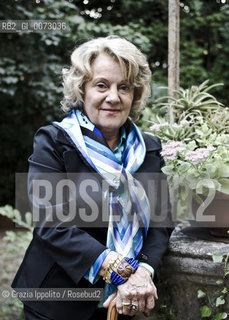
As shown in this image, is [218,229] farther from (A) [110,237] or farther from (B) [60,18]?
(B) [60,18]

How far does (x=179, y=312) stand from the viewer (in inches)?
77.1

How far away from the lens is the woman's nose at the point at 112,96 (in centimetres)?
171

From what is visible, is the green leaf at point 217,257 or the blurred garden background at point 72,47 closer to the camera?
the green leaf at point 217,257

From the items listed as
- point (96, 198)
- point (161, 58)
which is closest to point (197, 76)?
point (161, 58)

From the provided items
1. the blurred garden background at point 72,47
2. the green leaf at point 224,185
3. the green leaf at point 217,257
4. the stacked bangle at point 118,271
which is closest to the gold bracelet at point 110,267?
the stacked bangle at point 118,271

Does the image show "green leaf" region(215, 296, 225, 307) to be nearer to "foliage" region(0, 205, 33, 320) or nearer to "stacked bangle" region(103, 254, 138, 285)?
"stacked bangle" region(103, 254, 138, 285)

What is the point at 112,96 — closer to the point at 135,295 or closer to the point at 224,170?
the point at 224,170

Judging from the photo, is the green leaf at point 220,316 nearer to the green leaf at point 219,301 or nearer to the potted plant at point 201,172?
the green leaf at point 219,301

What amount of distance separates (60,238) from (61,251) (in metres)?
0.05

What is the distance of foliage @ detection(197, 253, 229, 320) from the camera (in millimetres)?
1782

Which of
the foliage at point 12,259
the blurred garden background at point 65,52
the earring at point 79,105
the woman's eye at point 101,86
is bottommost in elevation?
the foliage at point 12,259

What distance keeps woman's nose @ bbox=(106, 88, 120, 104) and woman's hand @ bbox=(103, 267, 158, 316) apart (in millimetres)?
720

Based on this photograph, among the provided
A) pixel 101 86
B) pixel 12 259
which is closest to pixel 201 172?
pixel 101 86

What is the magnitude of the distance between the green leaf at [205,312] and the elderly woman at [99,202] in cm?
31
